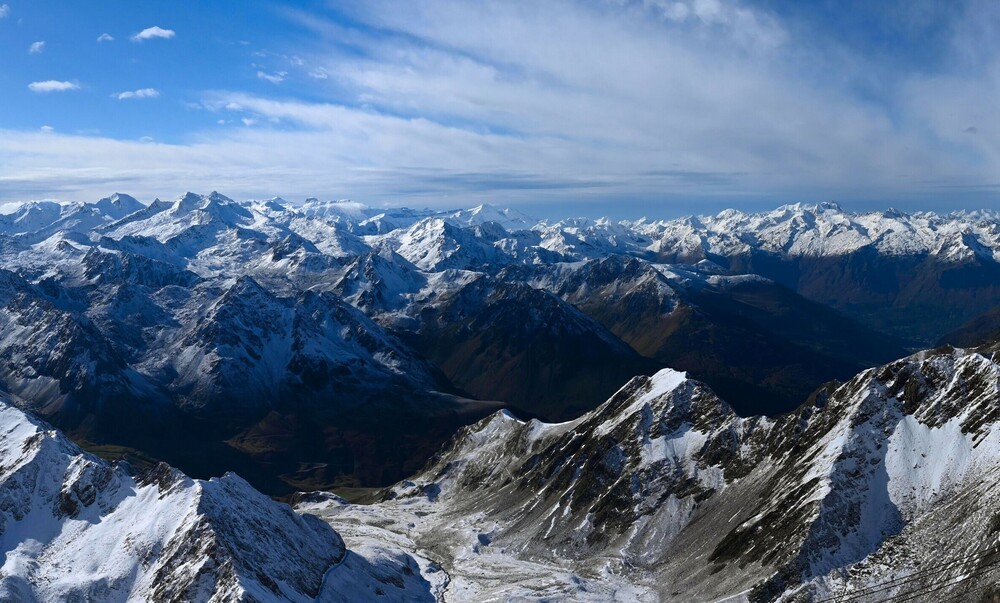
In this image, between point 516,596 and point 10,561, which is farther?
point 516,596

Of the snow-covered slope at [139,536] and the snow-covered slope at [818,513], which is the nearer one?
the snow-covered slope at [818,513]

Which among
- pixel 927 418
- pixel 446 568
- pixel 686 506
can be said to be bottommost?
pixel 446 568

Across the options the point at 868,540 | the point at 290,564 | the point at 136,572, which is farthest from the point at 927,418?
the point at 136,572

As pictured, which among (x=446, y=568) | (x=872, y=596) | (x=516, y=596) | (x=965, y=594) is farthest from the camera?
(x=446, y=568)

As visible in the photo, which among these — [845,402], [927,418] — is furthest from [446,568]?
[927,418]

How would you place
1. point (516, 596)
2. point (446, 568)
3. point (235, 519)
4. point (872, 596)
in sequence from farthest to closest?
point (446, 568), point (516, 596), point (235, 519), point (872, 596)

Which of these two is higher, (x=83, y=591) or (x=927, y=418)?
(x=927, y=418)

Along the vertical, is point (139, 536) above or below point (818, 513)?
below

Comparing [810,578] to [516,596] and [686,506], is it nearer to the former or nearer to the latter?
[686,506]

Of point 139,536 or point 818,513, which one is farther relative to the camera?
point 139,536

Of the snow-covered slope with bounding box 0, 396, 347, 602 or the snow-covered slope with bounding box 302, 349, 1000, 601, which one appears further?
the snow-covered slope with bounding box 0, 396, 347, 602
